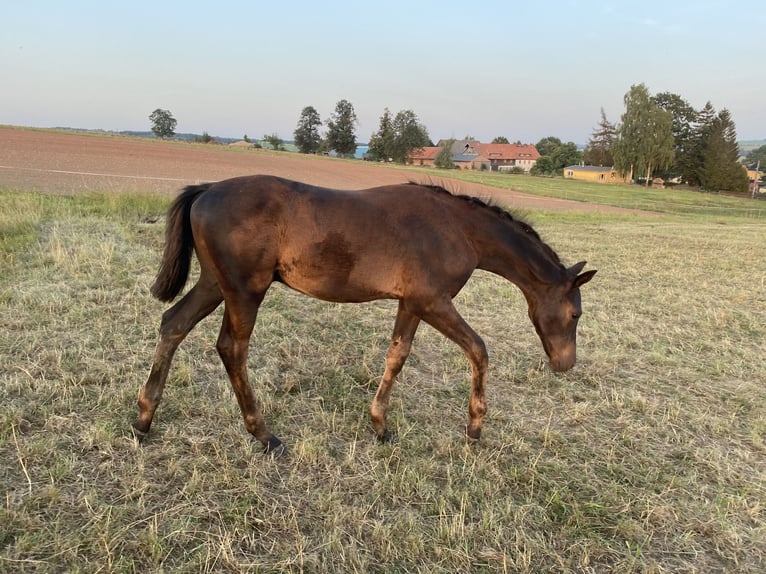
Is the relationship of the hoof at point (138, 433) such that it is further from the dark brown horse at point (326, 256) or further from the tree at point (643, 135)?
the tree at point (643, 135)

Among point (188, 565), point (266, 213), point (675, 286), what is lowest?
point (188, 565)

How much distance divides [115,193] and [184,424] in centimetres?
1154

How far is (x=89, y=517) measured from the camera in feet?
8.14

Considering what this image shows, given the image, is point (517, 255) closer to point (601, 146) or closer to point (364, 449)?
point (364, 449)

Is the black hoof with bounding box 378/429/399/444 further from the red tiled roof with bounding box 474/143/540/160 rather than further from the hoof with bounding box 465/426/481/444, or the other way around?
→ the red tiled roof with bounding box 474/143/540/160

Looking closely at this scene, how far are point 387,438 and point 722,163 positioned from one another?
263ft

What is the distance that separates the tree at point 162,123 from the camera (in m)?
111

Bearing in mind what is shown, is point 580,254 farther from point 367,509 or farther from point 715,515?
point 367,509

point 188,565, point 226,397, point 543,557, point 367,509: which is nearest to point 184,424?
point 226,397

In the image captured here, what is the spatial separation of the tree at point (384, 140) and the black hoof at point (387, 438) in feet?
308

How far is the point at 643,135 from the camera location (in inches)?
2537

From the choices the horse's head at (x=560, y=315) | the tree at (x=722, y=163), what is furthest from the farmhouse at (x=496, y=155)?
the horse's head at (x=560, y=315)

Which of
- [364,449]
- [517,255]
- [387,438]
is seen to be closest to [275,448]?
[364,449]

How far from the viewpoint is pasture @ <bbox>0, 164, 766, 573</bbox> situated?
7.98 ft
